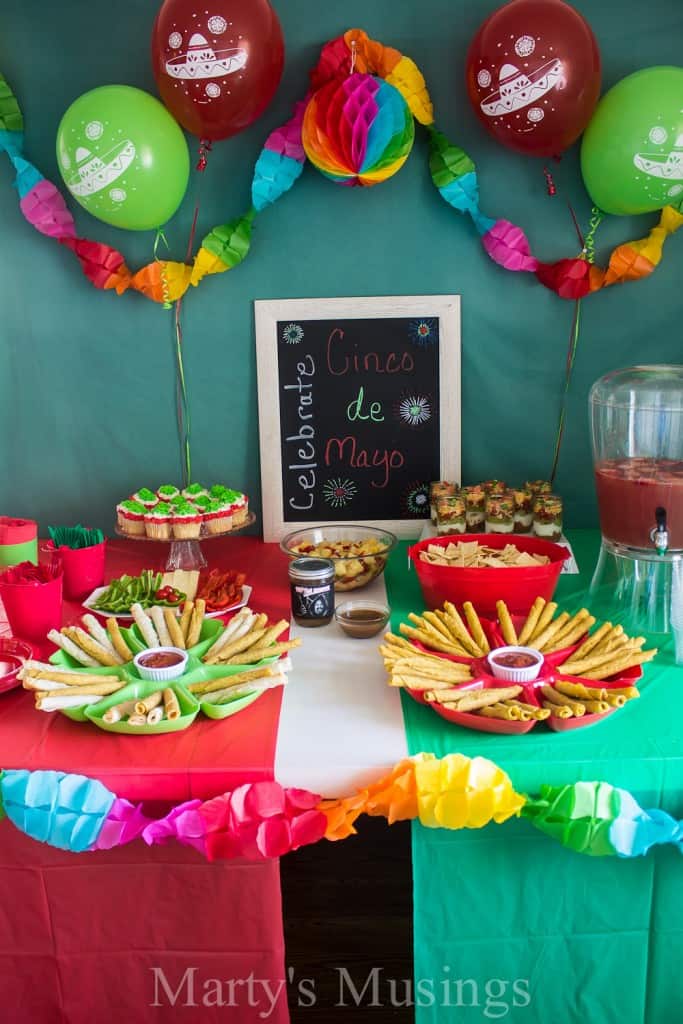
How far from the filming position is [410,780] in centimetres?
114

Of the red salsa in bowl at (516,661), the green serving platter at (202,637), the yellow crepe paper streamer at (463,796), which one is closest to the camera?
the yellow crepe paper streamer at (463,796)

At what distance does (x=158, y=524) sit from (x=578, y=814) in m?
1.11

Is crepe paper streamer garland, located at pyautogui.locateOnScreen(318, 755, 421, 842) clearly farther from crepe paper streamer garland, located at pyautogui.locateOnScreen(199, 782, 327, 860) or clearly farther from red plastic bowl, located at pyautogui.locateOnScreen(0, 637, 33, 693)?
red plastic bowl, located at pyautogui.locateOnScreen(0, 637, 33, 693)

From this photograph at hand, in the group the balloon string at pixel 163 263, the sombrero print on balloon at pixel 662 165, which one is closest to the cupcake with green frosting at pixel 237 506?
the balloon string at pixel 163 263

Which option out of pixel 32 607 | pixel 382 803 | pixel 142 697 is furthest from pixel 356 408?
pixel 382 803

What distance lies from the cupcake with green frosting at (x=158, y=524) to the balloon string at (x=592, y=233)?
1.16m

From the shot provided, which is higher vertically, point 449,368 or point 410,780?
point 449,368

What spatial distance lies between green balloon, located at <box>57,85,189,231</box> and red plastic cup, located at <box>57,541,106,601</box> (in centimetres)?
74

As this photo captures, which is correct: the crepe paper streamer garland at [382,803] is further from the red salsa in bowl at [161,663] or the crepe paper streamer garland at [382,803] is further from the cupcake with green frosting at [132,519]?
the cupcake with green frosting at [132,519]

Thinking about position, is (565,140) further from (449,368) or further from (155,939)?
(155,939)

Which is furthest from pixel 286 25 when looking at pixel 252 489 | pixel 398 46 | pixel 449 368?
pixel 252 489

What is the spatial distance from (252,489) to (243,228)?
65 cm

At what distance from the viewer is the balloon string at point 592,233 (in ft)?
6.54

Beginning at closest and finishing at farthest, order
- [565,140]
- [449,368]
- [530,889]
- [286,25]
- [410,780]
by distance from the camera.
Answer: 1. [410,780]
2. [530,889]
3. [565,140]
4. [286,25]
5. [449,368]
